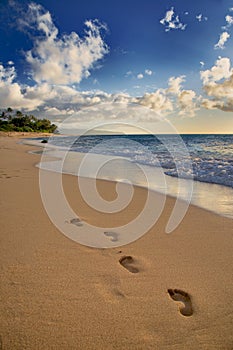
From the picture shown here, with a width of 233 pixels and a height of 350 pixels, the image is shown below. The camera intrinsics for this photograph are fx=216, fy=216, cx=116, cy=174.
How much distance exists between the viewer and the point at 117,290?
6.23ft

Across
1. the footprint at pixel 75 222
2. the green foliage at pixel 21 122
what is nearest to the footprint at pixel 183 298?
the footprint at pixel 75 222

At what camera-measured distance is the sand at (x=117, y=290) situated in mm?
1473

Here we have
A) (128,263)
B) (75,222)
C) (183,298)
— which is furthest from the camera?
(75,222)

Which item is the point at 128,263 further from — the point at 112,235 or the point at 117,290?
the point at 112,235

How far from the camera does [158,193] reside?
5.15 meters

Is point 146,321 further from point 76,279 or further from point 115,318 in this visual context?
point 76,279

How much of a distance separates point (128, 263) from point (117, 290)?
1.51 feet

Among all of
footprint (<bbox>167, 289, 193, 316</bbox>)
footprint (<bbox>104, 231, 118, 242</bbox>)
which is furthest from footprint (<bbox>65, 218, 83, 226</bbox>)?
footprint (<bbox>167, 289, 193, 316</bbox>)

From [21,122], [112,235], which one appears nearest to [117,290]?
[112,235]

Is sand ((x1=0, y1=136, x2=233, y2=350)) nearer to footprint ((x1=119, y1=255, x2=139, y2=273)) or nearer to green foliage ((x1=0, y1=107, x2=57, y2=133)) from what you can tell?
footprint ((x1=119, y1=255, x2=139, y2=273))

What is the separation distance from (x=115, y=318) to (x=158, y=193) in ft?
12.3

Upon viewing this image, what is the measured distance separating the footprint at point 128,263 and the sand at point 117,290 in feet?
0.04

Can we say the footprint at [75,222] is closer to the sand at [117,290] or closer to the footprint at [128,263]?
the sand at [117,290]

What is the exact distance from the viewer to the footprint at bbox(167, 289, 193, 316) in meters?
1.70
